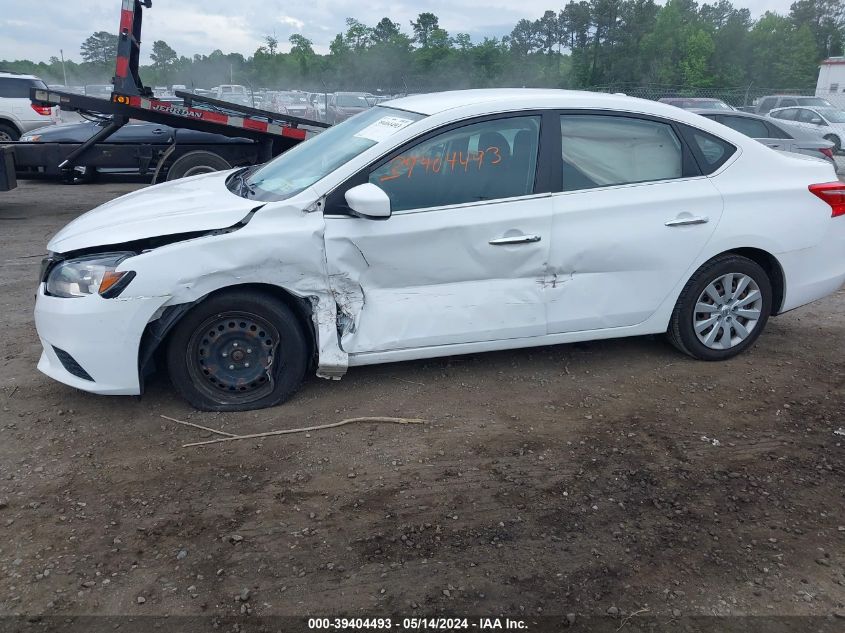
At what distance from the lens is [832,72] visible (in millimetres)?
41156

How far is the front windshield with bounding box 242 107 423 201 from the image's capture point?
4.14m

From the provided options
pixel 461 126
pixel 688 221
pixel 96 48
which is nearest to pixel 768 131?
pixel 688 221

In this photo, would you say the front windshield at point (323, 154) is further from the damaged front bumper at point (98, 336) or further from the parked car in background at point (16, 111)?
the parked car in background at point (16, 111)

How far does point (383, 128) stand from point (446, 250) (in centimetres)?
87

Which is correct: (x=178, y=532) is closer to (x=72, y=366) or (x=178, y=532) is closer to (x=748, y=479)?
(x=72, y=366)

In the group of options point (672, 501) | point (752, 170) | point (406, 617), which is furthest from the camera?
point (752, 170)

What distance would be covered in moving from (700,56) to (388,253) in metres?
51.3

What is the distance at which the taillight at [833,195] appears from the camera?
4.79 m

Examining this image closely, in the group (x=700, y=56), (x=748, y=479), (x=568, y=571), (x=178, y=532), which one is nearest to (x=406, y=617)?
(x=568, y=571)

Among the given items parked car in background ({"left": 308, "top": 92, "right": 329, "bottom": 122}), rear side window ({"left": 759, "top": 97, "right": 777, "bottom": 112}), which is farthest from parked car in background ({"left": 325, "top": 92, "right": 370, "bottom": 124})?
rear side window ({"left": 759, "top": 97, "right": 777, "bottom": 112})

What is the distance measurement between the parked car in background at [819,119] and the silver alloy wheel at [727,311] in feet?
62.5

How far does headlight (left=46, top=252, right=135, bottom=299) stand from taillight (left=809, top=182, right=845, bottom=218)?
435 cm

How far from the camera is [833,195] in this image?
190 inches

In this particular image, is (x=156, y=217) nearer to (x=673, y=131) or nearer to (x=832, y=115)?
(x=673, y=131)
